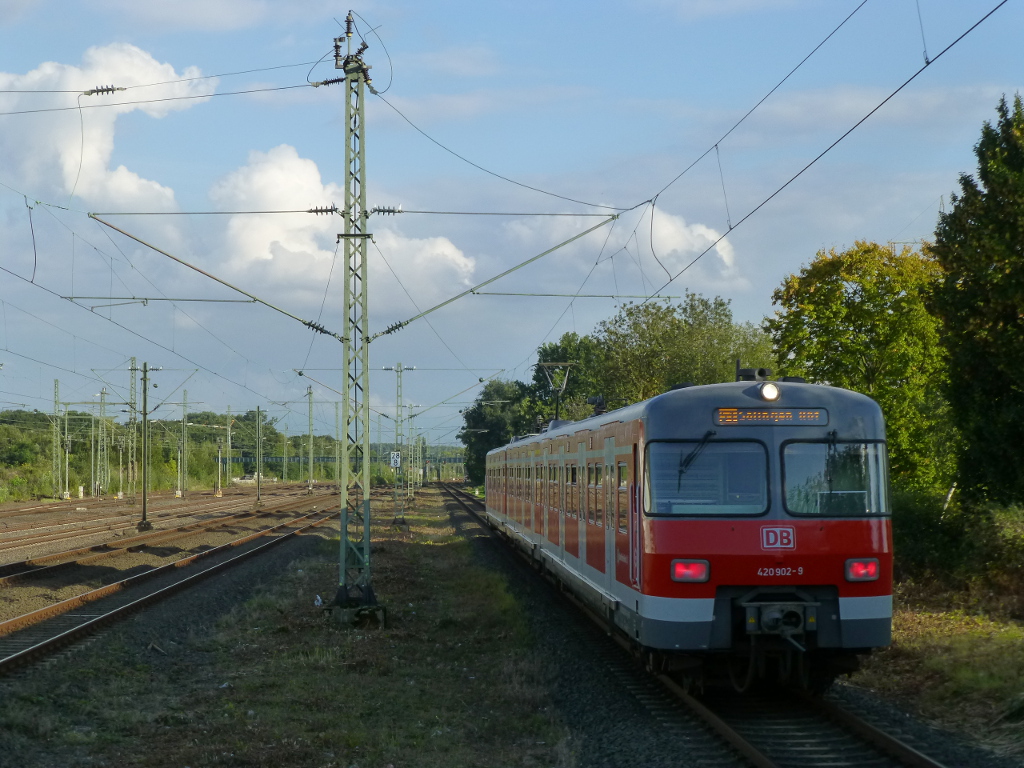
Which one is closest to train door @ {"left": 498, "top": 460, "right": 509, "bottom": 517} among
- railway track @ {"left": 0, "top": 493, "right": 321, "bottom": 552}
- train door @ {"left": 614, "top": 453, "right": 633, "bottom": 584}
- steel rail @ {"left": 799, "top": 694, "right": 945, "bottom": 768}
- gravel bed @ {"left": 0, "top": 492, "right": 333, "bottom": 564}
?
gravel bed @ {"left": 0, "top": 492, "right": 333, "bottom": 564}

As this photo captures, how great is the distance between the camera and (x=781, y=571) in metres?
9.56

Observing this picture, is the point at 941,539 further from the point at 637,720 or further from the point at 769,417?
the point at 637,720

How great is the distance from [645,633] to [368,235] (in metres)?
8.79

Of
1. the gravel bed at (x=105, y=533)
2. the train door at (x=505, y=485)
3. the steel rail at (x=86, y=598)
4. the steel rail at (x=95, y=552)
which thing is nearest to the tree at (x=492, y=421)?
the gravel bed at (x=105, y=533)

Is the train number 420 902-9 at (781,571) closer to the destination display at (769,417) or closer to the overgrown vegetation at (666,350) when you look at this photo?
the destination display at (769,417)

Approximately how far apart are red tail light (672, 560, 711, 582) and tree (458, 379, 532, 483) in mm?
73447

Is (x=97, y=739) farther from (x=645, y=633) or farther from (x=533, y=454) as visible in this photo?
(x=533, y=454)

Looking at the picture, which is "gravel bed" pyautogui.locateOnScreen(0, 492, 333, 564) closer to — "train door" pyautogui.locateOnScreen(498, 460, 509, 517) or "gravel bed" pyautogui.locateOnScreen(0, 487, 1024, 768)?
"gravel bed" pyautogui.locateOnScreen(0, 487, 1024, 768)

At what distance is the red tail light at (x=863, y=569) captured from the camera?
9641 millimetres

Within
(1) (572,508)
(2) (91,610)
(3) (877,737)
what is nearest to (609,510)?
(1) (572,508)

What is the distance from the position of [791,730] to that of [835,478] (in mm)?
2312

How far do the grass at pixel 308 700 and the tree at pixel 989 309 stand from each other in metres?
7.40

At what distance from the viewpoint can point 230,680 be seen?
39.3 ft

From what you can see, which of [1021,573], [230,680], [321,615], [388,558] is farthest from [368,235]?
[388,558]
